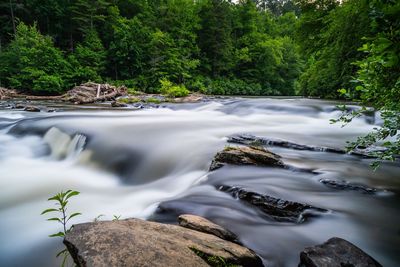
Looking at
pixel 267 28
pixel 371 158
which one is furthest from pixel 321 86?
pixel 267 28

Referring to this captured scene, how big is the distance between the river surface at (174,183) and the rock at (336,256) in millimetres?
283

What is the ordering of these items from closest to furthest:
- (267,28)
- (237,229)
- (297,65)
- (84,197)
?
(237,229), (84,197), (297,65), (267,28)

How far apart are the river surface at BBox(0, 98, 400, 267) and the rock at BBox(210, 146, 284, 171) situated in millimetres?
192

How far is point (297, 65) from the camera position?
39594 millimetres

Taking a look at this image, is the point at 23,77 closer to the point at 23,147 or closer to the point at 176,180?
the point at 23,147

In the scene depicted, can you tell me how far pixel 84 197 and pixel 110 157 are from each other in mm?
1598

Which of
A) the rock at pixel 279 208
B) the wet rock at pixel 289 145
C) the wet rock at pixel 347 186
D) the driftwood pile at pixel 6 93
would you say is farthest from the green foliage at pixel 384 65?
the driftwood pile at pixel 6 93

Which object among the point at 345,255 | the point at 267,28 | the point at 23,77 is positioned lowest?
the point at 345,255

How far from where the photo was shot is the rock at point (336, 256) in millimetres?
2039

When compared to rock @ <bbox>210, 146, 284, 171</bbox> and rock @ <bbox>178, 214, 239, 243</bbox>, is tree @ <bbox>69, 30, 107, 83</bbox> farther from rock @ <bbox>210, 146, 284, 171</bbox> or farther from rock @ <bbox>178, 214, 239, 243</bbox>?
rock @ <bbox>178, 214, 239, 243</bbox>

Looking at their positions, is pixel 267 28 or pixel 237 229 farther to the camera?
pixel 267 28

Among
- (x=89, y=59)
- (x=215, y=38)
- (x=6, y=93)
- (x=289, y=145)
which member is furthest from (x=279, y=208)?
(x=215, y=38)

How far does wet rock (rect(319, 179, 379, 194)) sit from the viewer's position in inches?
144

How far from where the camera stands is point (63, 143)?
6.78m
